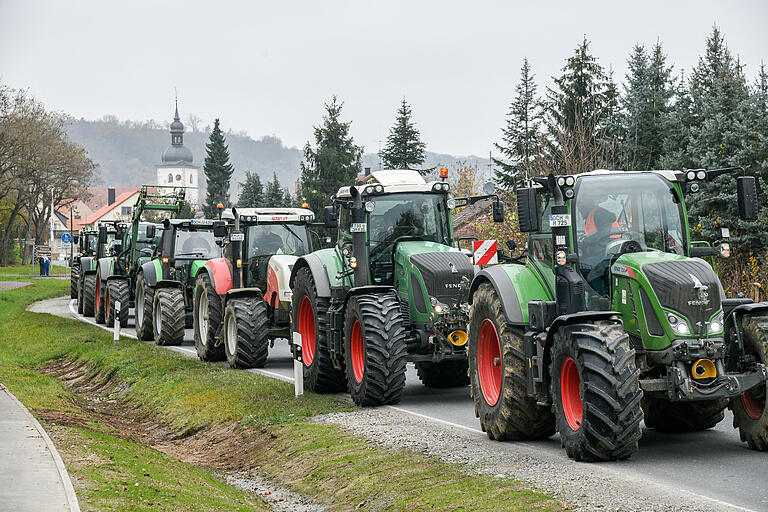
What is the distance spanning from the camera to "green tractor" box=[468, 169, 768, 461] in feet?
30.1

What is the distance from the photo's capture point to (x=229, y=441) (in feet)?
45.0

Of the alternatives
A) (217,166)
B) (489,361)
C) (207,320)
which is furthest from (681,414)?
(217,166)

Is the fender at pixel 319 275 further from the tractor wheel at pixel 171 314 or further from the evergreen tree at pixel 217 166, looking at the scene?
the evergreen tree at pixel 217 166

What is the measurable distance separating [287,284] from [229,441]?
18.5 ft

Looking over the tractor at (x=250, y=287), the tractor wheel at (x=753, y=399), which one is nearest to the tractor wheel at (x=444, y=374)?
the tractor at (x=250, y=287)

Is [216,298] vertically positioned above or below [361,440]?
above

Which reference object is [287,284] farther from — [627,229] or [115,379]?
[627,229]

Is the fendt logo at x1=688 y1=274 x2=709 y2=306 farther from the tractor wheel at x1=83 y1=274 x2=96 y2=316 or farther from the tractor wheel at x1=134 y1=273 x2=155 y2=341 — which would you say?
the tractor wheel at x1=83 y1=274 x2=96 y2=316

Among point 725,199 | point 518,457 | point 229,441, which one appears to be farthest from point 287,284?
point 725,199

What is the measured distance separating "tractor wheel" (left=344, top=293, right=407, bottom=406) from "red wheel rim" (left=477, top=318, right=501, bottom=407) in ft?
6.39

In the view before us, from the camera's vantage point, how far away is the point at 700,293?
9.33 metres

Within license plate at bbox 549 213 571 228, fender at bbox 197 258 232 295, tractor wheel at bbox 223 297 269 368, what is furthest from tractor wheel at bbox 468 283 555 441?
fender at bbox 197 258 232 295

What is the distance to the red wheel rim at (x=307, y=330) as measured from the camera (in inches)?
651

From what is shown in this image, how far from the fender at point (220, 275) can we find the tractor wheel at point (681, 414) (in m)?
11.2
